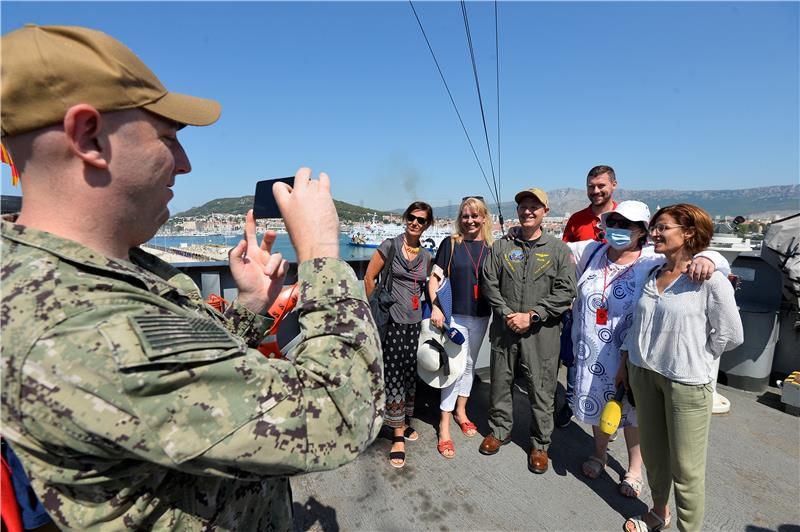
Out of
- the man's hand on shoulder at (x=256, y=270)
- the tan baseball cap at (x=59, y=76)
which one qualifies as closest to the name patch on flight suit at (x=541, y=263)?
the man's hand on shoulder at (x=256, y=270)

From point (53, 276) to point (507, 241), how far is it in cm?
308

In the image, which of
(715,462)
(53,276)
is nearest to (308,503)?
(53,276)

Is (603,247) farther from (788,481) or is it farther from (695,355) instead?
(788,481)

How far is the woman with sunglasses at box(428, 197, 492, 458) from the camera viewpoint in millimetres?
3463

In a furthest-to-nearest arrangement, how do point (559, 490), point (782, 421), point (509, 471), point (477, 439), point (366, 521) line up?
point (782, 421), point (477, 439), point (509, 471), point (559, 490), point (366, 521)

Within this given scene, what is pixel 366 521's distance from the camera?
2500 millimetres

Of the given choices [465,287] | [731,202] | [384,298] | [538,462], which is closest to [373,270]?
[384,298]

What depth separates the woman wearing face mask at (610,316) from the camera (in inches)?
111

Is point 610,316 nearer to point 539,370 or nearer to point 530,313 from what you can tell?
point 530,313

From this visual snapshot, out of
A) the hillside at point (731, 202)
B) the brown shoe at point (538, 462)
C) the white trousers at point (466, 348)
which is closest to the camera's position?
the brown shoe at point (538, 462)

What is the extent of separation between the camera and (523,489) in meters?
2.83

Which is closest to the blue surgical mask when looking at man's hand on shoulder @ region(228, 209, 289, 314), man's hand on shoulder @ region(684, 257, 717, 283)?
man's hand on shoulder @ region(684, 257, 717, 283)

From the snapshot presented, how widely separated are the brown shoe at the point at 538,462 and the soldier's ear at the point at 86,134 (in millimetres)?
3284

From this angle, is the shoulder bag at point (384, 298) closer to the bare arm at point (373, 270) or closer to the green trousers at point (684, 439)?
the bare arm at point (373, 270)
